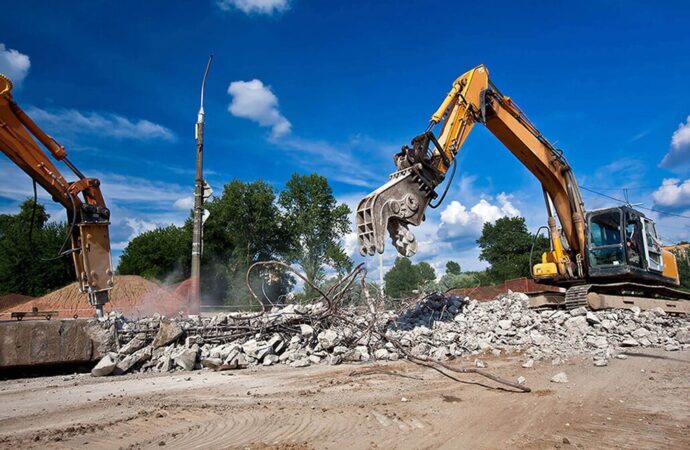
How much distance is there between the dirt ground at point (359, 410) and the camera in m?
3.65

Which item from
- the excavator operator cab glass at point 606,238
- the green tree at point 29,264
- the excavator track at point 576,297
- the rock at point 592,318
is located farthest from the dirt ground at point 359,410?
the green tree at point 29,264

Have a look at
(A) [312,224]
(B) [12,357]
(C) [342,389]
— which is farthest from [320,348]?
(A) [312,224]

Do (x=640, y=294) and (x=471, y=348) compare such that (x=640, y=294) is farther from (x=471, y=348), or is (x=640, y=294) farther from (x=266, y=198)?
(x=266, y=198)

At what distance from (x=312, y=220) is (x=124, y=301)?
67.7 ft

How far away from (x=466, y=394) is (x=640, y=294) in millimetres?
9051

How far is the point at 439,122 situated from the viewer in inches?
367

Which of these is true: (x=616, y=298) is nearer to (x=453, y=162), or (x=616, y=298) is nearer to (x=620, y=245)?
(x=620, y=245)

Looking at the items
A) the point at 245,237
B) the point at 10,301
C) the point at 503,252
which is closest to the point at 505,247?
the point at 503,252

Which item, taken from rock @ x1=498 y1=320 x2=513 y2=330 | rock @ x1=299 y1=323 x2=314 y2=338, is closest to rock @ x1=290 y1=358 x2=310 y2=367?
rock @ x1=299 y1=323 x2=314 y2=338

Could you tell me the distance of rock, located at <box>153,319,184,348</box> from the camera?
26.6ft

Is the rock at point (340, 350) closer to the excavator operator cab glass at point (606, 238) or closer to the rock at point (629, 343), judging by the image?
the rock at point (629, 343)

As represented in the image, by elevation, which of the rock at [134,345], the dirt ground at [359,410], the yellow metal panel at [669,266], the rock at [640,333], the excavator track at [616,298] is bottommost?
the dirt ground at [359,410]

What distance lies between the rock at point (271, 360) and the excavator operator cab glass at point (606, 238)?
7661 mm

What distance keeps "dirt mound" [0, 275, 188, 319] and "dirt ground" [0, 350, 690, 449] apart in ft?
38.8
